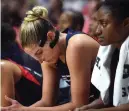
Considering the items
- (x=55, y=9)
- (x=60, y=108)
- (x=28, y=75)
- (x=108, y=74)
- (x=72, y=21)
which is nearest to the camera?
(x=108, y=74)

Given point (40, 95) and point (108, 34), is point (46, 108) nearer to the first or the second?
A: point (40, 95)

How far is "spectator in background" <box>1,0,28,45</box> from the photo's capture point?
4.25 meters

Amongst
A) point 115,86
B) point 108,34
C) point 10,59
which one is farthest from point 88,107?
point 10,59

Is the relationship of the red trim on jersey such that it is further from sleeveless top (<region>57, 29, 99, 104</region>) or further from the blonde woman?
the blonde woman

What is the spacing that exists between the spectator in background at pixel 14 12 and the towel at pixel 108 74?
5.69 feet

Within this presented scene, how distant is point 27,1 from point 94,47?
122 inches

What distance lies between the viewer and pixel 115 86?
7.34 ft

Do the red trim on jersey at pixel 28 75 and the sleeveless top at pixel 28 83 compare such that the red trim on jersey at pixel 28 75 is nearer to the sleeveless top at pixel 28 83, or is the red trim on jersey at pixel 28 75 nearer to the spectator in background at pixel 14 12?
the sleeveless top at pixel 28 83

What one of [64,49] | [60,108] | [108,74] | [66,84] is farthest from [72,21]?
[108,74]

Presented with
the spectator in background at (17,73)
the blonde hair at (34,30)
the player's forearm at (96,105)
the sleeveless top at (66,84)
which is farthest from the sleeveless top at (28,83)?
the player's forearm at (96,105)

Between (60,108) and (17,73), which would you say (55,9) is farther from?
(60,108)

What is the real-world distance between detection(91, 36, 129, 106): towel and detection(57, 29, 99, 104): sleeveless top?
0.18m

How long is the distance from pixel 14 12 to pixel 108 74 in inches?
104

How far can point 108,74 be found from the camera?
2.33m
